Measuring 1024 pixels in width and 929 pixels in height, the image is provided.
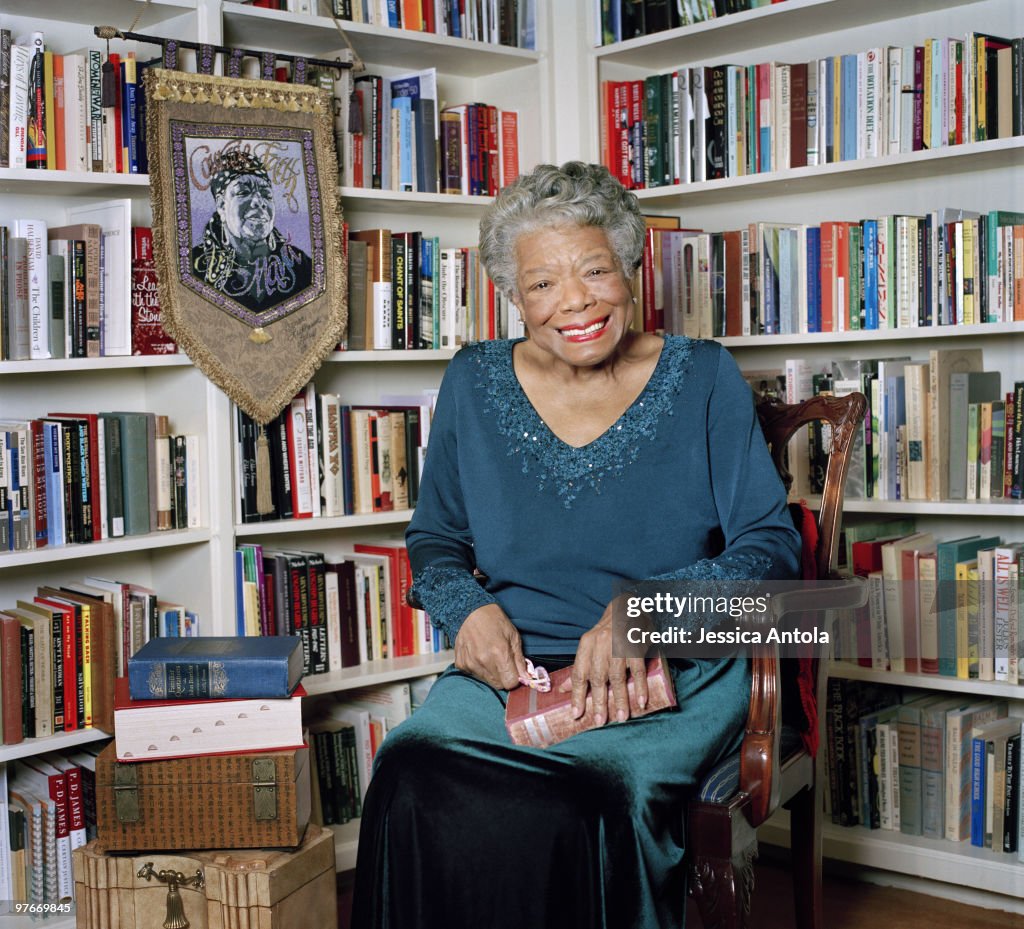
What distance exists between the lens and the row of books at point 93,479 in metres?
2.29

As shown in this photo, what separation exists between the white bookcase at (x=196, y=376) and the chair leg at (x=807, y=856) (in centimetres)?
98

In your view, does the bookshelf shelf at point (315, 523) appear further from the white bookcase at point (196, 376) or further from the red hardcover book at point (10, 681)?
the red hardcover book at point (10, 681)

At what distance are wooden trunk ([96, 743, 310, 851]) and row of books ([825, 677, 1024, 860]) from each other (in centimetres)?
129

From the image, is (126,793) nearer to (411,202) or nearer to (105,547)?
(105,547)

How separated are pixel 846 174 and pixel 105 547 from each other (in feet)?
5.77

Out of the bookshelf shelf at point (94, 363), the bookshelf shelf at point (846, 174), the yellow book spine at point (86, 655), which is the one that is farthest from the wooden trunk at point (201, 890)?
the bookshelf shelf at point (846, 174)

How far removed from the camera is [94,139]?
93.4 inches

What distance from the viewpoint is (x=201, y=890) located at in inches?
79.8

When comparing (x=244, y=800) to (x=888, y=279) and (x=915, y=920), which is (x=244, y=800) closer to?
(x=915, y=920)

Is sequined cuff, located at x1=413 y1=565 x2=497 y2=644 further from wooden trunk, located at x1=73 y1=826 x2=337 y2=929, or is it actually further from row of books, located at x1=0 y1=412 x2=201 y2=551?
row of books, located at x1=0 y1=412 x2=201 y2=551

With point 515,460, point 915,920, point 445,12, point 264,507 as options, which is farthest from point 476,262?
point 915,920

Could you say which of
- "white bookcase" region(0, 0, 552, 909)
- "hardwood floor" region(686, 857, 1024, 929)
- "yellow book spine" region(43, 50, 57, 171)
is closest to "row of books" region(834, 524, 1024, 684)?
"hardwood floor" region(686, 857, 1024, 929)

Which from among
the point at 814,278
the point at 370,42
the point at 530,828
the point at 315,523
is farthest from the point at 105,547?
the point at 814,278

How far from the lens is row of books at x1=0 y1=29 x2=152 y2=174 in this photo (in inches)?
89.3
